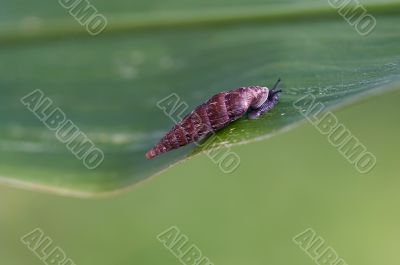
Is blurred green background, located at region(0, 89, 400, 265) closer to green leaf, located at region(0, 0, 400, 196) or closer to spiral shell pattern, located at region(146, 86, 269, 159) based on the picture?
green leaf, located at region(0, 0, 400, 196)

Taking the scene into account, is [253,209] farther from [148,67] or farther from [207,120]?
[207,120]

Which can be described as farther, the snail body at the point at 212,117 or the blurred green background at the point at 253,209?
the blurred green background at the point at 253,209

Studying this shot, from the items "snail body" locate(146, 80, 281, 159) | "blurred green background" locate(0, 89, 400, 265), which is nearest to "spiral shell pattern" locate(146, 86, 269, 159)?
"snail body" locate(146, 80, 281, 159)

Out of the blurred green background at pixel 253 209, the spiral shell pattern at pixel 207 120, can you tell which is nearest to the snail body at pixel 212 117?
the spiral shell pattern at pixel 207 120

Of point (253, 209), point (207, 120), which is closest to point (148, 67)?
point (207, 120)

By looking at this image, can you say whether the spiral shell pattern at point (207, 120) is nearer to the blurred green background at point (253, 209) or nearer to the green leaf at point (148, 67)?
the green leaf at point (148, 67)

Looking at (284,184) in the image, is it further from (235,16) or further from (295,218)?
(235,16)
